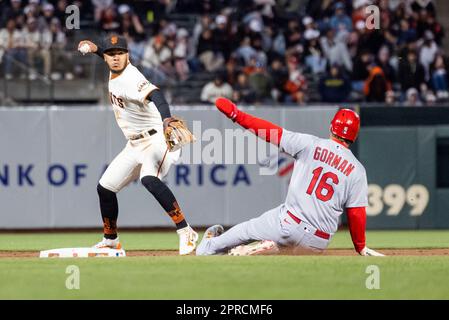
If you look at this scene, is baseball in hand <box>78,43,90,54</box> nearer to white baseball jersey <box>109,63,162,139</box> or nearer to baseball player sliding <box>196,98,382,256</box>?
white baseball jersey <box>109,63,162,139</box>

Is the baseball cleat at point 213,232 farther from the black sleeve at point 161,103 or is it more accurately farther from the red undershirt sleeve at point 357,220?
the red undershirt sleeve at point 357,220

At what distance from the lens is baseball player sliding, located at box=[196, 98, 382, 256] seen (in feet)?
27.8

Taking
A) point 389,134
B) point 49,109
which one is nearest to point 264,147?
point 389,134

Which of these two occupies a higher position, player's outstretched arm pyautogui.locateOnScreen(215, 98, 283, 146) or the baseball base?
player's outstretched arm pyautogui.locateOnScreen(215, 98, 283, 146)

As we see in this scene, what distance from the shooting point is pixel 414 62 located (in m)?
18.2

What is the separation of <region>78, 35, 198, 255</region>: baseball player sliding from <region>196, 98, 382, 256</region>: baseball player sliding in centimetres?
100

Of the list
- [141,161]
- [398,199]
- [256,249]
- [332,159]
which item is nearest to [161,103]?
[141,161]

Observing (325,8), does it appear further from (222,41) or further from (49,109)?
(49,109)

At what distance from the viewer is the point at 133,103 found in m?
9.57

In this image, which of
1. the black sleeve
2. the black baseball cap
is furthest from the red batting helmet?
the black baseball cap

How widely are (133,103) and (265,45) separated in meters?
9.72

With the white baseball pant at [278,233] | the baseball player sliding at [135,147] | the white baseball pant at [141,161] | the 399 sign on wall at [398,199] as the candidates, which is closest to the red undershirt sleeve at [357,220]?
the white baseball pant at [278,233]

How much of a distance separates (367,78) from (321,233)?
9611 millimetres

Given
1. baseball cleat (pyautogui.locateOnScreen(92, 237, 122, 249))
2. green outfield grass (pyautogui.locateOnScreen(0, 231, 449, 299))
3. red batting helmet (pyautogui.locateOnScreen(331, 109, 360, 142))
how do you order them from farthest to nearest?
baseball cleat (pyautogui.locateOnScreen(92, 237, 122, 249)) → red batting helmet (pyautogui.locateOnScreen(331, 109, 360, 142)) → green outfield grass (pyautogui.locateOnScreen(0, 231, 449, 299))
